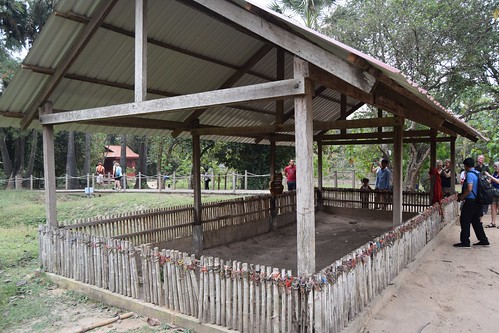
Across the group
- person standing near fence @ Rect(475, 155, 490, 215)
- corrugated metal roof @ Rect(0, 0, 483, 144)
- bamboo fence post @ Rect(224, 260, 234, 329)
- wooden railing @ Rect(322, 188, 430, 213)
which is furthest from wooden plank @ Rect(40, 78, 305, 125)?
wooden railing @ Rect(322, 188, 430, 213)

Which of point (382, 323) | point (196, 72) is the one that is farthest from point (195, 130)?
point (382, 323)

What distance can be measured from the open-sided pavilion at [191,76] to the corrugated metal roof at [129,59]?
2 centimetres

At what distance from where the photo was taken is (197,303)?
4.45 m

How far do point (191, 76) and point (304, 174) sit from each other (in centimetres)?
457

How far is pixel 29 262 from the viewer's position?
7812 millimetres

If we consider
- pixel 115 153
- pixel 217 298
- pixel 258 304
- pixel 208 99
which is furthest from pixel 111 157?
pixel 258 304

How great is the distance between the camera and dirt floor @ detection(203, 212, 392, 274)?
26.4ft

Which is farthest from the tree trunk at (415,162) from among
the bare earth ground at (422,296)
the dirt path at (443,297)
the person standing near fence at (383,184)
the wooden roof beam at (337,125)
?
the wooden roof beam at (337,125)

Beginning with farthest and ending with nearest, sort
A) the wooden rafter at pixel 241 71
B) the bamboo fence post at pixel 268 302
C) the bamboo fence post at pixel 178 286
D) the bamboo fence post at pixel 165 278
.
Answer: the wooden rafter at pixel 241 71, the bamboo fence post at pixel 165 278, the bamboo fence post at pixel 178 286, the bamboo fence post at pixel 268 302

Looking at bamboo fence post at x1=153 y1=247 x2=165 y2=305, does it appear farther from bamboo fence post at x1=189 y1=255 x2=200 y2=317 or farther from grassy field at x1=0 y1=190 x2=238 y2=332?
bamboo fence post at x1=189 y1=255 x2=200 y2=317

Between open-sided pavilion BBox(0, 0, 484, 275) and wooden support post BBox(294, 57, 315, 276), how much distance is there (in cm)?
1

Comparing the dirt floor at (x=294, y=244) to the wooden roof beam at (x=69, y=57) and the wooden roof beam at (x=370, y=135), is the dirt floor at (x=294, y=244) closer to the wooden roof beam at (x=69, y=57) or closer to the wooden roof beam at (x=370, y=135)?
the wooden roof beam at (x=370, y=135)

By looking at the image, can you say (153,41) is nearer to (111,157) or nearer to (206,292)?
(206,292)

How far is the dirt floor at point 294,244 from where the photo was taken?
8055mm
